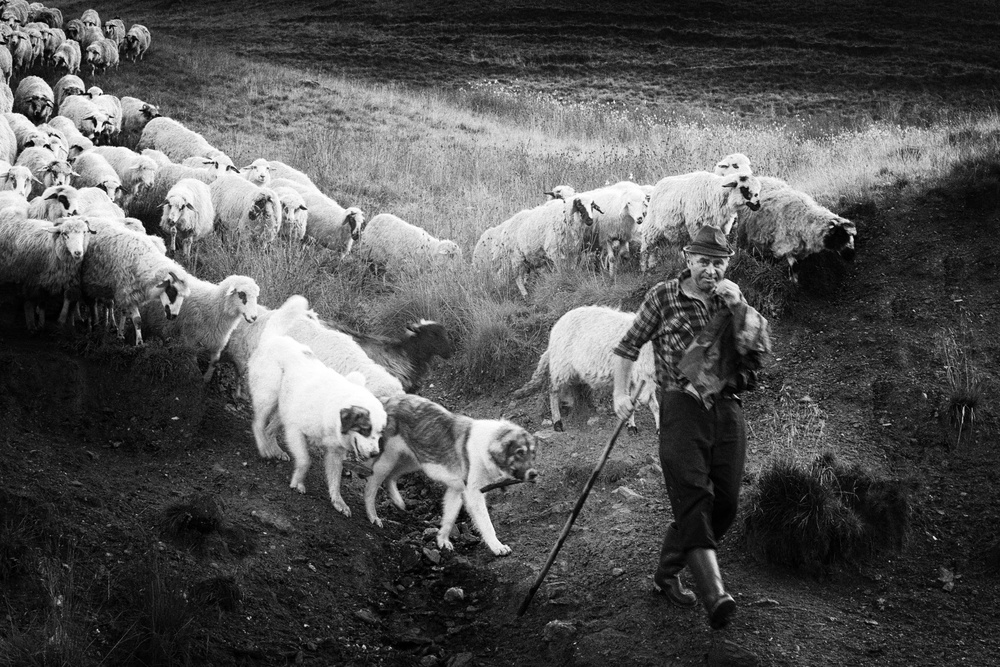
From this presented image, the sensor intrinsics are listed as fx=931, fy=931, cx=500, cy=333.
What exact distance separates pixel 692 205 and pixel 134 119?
1266 centimetres

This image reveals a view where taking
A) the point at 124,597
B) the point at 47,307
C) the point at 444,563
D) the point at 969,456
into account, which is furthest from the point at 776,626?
the point at 47,307

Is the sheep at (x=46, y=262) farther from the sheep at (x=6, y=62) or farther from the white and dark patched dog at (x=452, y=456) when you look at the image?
the sheep at (x=6, y=62)

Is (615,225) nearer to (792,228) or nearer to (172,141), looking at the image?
(792,228)

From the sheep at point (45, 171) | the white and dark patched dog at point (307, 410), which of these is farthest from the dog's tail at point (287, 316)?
the sheep at point (45, 171)

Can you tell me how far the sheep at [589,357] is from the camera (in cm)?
755

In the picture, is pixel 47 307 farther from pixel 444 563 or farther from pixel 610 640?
pixel 610 640

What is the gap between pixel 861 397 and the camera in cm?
775

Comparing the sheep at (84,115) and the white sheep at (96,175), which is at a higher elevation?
the sheep at (84,115)

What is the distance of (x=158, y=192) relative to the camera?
42.9 feet

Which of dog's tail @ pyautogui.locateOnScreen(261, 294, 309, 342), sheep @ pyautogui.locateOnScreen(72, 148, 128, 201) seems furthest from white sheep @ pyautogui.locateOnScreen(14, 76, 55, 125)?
dog's tail @ pyautogui.locateOnScreen(261, 294, 309, 342)

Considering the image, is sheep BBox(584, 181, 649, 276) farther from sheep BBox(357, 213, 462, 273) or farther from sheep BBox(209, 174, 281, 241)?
sheep BBox(209, 174, 281, 241)

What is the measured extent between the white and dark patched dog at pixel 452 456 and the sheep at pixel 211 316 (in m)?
2.30

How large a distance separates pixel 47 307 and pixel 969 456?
827 cm

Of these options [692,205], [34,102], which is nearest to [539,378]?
[692,205]
